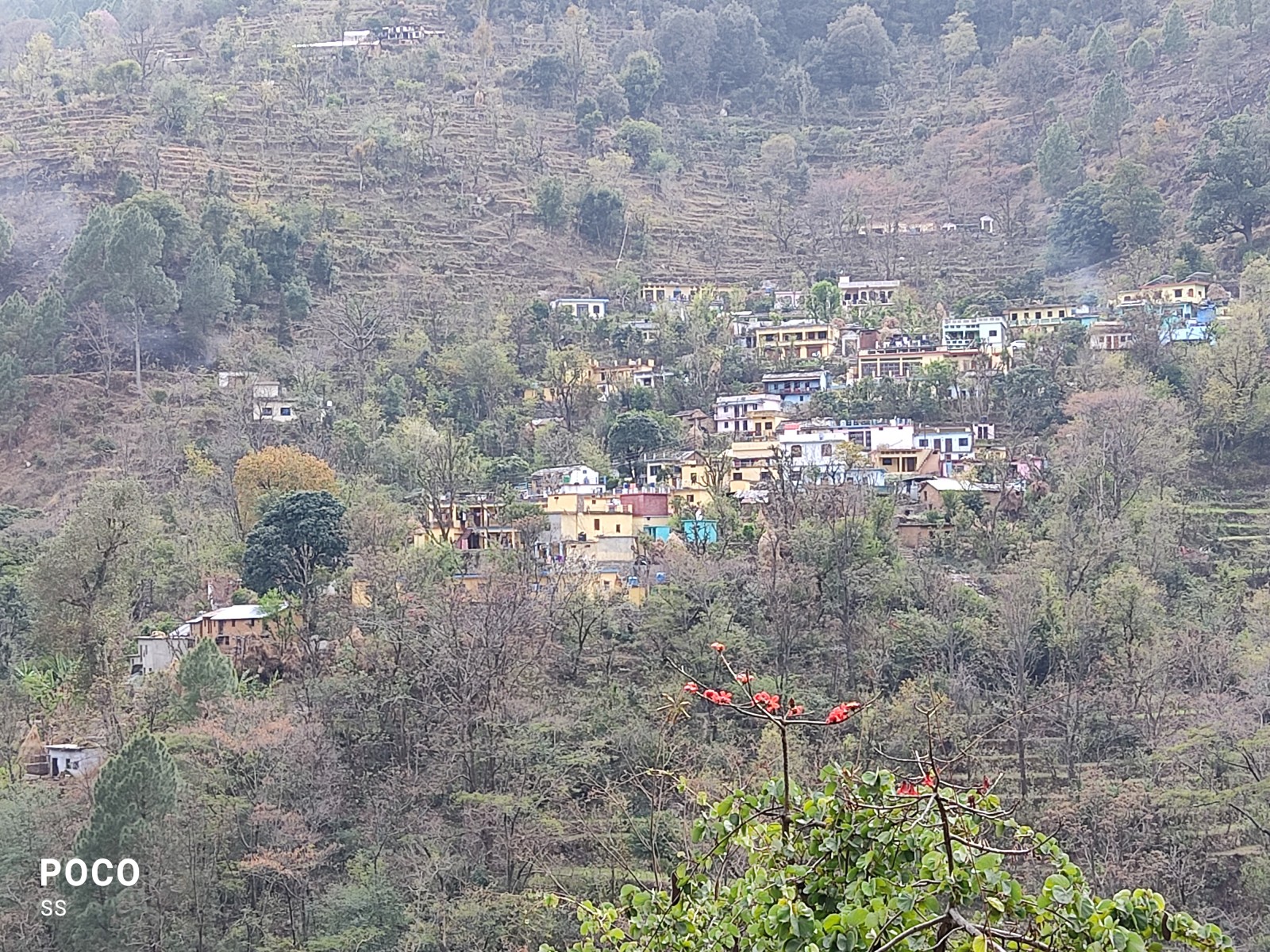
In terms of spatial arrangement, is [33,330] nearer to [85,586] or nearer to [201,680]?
[85,586]

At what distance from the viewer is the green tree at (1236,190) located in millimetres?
30984

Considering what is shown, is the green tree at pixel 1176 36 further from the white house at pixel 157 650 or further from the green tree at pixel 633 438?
the white house at pixel 157 650

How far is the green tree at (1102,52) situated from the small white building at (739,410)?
21.8 m

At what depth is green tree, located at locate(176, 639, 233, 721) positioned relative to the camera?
1493cm

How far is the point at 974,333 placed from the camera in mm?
28297

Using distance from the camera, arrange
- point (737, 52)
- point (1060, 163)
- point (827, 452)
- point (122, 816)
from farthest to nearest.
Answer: point (737, 52)
point (1060, 163)
point (827, 452)
point (122, 816)

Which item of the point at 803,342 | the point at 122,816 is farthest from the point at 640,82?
the point at 122,816

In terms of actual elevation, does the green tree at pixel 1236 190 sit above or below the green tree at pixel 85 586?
above

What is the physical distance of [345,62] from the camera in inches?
1650

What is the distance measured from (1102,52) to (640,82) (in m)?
A: 13.6

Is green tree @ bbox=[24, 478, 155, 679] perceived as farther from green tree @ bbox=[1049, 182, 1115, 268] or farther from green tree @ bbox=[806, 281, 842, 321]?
green tree @ bbox=[1049, 182, 1115, 268]

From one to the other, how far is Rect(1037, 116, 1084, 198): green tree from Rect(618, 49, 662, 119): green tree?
494 inches

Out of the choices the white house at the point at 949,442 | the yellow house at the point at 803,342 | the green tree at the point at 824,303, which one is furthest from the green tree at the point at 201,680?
the green tree at the point at 824,303

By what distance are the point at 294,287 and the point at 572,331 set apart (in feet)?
19.4
